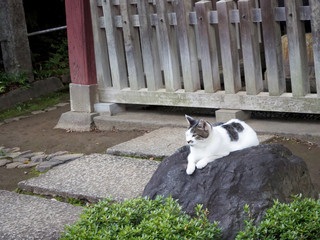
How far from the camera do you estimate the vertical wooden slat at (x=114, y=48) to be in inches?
317

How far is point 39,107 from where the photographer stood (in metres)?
10.1

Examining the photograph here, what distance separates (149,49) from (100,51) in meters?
0.77

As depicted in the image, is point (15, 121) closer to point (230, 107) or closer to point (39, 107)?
point (39, 107)

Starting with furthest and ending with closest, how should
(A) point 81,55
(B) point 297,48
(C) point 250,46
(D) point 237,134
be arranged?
(A) point 81,55 < (C) point 250,46 < (B) point 297,48 < (D) point 237,134

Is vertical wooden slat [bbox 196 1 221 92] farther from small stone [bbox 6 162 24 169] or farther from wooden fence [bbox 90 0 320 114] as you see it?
small stone [bbox 6 162 24 169]

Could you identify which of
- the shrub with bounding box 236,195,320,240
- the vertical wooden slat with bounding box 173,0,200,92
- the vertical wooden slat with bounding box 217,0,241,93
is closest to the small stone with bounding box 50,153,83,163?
the vertical wooden slat with bounding box 173,0,200,92

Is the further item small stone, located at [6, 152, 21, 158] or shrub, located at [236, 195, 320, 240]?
small stone, located at [6, 152, 21, 158]

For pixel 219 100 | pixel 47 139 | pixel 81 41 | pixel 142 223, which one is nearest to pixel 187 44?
pixel 219 100

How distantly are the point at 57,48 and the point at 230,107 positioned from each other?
6181 millimetres

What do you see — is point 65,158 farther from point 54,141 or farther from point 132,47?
point 132,47

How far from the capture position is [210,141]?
14.8 feet

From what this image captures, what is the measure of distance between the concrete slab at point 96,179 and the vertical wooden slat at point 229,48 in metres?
1.61

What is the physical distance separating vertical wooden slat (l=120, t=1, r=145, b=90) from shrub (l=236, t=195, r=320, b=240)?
171 inches

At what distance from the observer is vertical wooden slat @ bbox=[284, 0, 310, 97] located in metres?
6.58
